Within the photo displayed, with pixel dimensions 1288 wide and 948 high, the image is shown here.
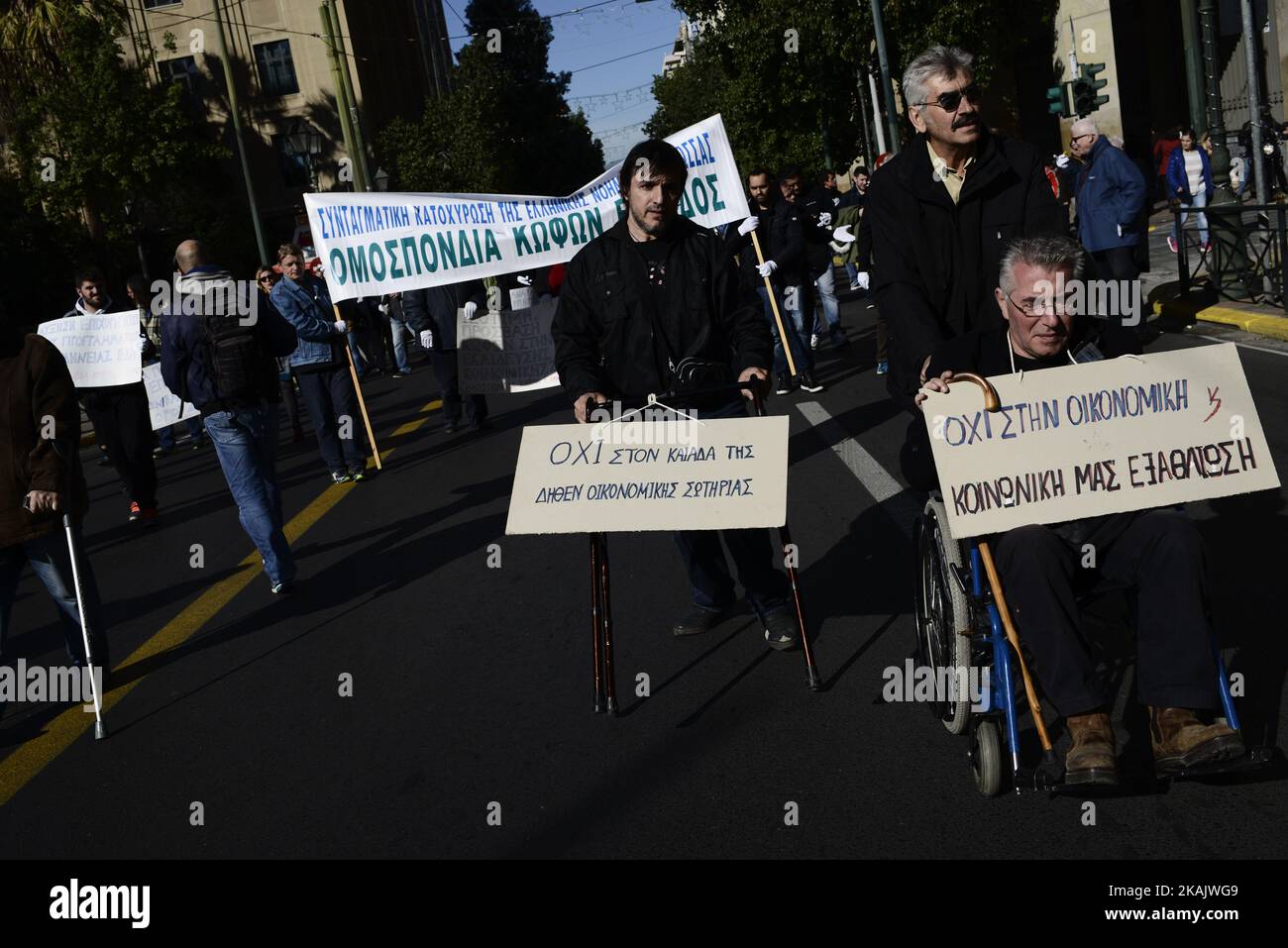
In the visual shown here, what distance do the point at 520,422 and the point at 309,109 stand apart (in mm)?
41059

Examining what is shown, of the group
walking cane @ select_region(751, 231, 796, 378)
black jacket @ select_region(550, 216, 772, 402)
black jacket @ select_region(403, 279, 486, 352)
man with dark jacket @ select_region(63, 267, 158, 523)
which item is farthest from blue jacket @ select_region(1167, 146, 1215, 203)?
black jacket @ select_region(550, 216, 772, 402)

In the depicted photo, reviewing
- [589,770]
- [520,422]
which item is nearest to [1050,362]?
[589,770]

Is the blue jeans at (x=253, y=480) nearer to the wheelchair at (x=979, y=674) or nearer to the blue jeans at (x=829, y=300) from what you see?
the wheelchair at (x=979, y=674)

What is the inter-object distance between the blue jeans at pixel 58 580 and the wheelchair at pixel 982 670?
382 cm

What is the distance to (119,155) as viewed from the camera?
3603 centimetres

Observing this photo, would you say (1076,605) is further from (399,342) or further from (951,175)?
(399,342)

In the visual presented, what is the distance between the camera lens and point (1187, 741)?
3.36 m

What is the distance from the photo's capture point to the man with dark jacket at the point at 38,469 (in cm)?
570

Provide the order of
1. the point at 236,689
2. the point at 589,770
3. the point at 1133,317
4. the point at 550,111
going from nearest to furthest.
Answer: the point at 589,770, the point at 236,689, the point at 1133,317, the point at 550,111

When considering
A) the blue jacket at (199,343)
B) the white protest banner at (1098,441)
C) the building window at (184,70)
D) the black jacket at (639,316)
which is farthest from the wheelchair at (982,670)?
the building window at (184,70)

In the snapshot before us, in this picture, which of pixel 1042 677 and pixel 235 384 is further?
pixel 235 384

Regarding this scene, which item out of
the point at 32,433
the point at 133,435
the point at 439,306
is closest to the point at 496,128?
the point at 439,306

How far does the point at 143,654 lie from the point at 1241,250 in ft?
34.4

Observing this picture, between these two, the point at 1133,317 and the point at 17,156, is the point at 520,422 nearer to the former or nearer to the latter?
the point at 1133,317
